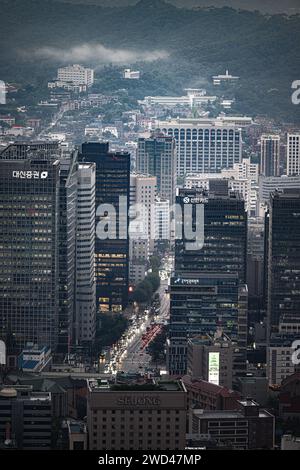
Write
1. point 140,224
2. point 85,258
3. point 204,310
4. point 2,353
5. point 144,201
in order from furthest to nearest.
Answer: point 144,201, point 140,224, point 85,258, point 204,310, point 2,353

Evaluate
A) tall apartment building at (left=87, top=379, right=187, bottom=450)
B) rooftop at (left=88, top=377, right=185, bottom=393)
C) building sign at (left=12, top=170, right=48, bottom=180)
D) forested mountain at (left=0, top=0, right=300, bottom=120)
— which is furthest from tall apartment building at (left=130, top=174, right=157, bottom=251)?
tall apartment building at (left=87, top=379, right=187, bottom=450)

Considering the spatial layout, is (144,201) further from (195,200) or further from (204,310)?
(204,310)

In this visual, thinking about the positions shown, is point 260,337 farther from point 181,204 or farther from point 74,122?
point 74,122

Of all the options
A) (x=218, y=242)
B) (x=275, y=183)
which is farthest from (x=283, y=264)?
(x=275, y=183)

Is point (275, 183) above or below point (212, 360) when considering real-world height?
above

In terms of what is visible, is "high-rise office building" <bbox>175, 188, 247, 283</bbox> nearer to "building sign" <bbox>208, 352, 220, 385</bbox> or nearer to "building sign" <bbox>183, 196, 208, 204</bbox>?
"building sign" <bbox>183, 196, 208, 204</bbox>

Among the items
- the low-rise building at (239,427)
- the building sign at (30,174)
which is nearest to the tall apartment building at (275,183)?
the building sign at (30,174)
